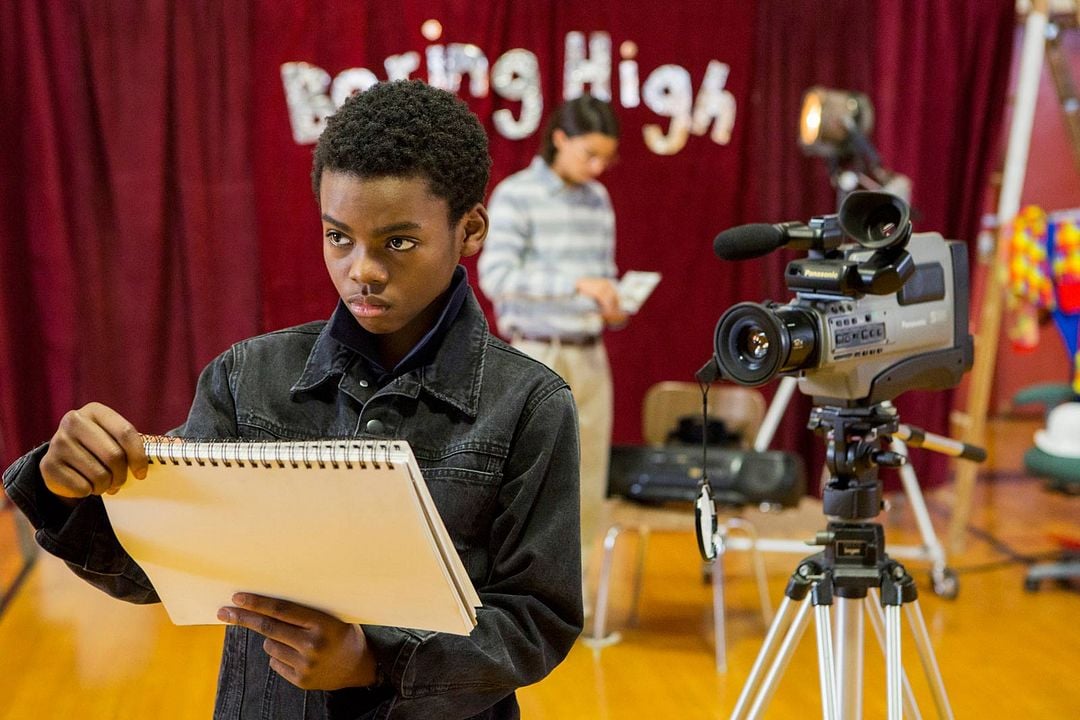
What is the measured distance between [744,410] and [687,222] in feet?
3.68

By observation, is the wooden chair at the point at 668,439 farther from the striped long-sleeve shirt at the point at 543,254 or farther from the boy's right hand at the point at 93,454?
the boy's right hand at the point at 93,454

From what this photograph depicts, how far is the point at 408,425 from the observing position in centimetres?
97

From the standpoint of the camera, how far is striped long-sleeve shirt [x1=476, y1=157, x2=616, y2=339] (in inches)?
119

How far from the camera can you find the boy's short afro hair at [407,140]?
925 mm

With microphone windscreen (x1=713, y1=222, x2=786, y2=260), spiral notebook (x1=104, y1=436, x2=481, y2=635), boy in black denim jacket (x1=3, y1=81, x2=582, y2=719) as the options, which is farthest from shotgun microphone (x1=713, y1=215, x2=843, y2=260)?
spiral notebook (x1=104, y1=436, x2=481, y2=635)

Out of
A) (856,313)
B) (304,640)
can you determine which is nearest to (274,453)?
(304,640)

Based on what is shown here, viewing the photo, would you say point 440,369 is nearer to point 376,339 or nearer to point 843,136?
point 376,339

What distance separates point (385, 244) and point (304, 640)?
0.34 m

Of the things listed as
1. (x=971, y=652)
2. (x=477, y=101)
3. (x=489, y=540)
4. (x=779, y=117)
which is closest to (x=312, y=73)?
(x=477, y=101)

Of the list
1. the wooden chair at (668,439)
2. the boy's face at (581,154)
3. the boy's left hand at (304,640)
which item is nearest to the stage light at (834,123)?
the boy's face at (581,154)

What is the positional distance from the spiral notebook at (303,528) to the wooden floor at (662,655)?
1.81 m

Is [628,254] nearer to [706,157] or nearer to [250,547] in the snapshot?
[706,157]

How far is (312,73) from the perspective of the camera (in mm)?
3836

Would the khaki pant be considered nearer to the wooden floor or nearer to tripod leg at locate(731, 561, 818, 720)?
the wooden floor
